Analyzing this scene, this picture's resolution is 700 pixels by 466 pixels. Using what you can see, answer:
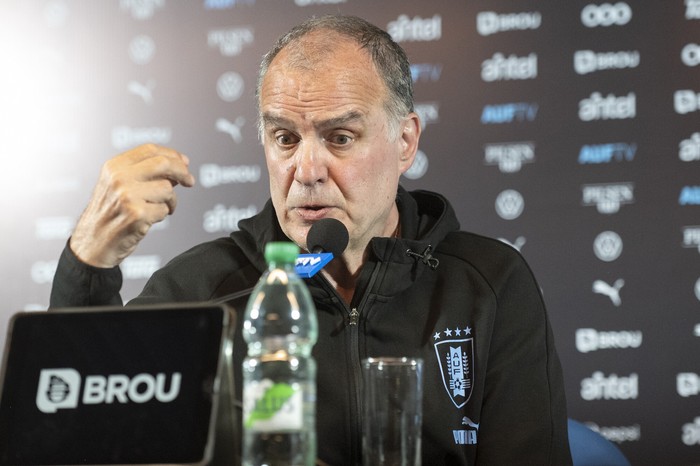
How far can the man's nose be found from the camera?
5.61 feet

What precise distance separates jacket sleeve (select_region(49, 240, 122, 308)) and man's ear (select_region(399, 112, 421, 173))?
3.06 feet

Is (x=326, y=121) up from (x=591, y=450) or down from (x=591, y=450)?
up

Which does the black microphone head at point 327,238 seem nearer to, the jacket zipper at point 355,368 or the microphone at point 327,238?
the microphone at point 327,238

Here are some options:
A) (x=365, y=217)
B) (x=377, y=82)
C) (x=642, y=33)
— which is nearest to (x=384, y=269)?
(x=365, y=217)

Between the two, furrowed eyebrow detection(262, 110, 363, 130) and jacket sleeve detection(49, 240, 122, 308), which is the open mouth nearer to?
furrowed eyebrow detection(262, 110, 363, 130)

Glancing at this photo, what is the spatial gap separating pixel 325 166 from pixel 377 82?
217 millimetres

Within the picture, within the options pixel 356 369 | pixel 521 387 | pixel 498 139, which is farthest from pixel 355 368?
pixel 498 139

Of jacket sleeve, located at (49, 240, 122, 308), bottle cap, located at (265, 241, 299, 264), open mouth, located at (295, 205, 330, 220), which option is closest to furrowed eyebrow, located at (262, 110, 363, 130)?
open mouth, located at (295, 205, 330, 220)

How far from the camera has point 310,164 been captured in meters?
1.71

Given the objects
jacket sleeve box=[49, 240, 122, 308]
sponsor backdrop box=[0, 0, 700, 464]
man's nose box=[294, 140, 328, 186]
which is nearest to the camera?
jacket sleeve box=[49, 240, 122, 308]

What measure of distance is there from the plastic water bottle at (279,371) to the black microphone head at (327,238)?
252 mm

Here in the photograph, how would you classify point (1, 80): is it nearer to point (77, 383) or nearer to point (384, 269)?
point (384, 269)

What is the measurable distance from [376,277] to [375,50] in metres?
0.47

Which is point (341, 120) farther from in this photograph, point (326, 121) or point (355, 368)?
point (355, 368)
